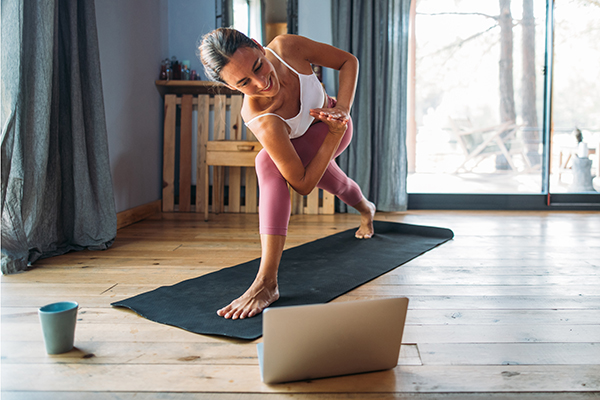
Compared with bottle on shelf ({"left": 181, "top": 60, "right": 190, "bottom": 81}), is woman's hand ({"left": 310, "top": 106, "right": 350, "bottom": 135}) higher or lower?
lower

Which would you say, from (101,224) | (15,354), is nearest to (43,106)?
(101,224)

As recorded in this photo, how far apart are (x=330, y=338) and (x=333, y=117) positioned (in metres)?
0.82

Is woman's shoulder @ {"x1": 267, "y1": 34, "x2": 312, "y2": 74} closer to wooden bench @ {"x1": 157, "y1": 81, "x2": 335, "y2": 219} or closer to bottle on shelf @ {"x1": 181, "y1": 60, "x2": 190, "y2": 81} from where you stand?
wooden bench @ {"x1": 157, "y1": 81, "x2": 335, "y2": 219}

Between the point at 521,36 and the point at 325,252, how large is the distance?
2.75m

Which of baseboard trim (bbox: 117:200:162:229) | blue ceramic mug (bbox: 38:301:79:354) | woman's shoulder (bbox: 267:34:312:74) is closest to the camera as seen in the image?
blue ceramic mug (bbox: 38:301:79:354)

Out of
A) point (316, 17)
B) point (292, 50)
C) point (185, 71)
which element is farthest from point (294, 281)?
point (316, 17)

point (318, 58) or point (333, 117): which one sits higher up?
point (318, 58)

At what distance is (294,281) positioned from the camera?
1768 millimetres

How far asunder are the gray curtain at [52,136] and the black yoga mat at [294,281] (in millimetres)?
826

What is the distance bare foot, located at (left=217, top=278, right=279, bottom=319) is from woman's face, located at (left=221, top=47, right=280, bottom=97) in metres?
0.63

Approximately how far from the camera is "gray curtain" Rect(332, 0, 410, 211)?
361 centimetres

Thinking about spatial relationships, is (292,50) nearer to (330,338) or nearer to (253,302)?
(253,302)

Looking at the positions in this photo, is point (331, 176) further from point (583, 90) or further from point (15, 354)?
point (583, 90)

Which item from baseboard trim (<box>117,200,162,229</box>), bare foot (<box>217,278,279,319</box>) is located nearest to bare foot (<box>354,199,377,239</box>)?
bare foot (<box>217,278,279,319</box>)
